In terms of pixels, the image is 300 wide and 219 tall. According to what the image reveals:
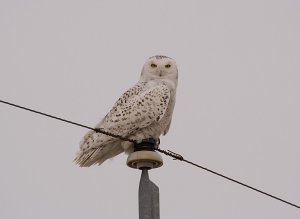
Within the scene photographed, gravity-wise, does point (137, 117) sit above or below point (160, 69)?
below

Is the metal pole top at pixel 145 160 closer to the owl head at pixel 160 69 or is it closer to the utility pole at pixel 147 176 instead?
the utility pole at pixel 147 176

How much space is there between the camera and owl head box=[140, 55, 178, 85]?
8.12m

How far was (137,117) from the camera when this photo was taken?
25.0 feet

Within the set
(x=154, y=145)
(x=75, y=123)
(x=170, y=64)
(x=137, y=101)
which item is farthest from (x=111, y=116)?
(x=75, y=123)

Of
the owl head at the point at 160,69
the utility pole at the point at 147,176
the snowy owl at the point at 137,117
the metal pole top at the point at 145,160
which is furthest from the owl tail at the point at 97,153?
the metal pole top at the point at 145,160

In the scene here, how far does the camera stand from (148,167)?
17.8 feet

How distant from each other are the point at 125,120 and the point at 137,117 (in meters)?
0.15

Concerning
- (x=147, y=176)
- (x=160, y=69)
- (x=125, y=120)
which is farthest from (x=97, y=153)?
(x=147, y=176)

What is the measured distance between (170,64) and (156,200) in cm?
347

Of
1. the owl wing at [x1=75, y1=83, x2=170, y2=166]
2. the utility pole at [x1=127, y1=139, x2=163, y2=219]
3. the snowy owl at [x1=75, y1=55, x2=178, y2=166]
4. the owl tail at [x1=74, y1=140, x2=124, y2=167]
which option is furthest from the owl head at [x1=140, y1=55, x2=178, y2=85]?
the utility pole at [x1=127, y1=139, x2=163, y2=219]

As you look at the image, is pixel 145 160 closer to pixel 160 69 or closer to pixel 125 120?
pixel 125 120

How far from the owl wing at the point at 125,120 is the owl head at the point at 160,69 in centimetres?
26

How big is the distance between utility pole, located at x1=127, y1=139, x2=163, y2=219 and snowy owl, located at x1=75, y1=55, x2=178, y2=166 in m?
1.58

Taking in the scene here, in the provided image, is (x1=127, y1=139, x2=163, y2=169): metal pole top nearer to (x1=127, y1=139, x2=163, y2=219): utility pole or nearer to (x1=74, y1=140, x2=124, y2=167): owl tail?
(x1=127, y1=139, x2=163, y2=219): utility pole
